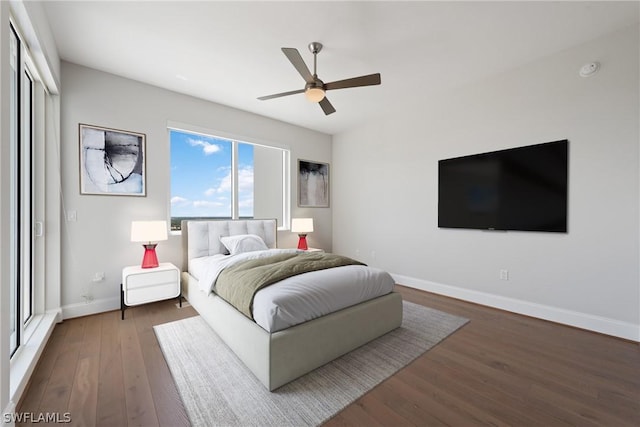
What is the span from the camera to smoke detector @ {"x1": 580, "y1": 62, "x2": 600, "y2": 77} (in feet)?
8.31

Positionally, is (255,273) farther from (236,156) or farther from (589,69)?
(589,69)

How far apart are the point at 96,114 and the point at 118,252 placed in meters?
1.64

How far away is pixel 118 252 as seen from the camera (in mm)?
3162

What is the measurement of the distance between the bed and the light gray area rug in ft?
0.23

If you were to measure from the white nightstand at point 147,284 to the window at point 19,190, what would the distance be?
74cm

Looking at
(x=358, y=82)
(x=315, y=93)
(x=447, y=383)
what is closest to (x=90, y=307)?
(x=315, y=93)

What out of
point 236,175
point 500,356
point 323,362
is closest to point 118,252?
point 236,175

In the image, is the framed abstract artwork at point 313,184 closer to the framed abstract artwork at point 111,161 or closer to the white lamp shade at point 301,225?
the white lamp shade at point 301,225

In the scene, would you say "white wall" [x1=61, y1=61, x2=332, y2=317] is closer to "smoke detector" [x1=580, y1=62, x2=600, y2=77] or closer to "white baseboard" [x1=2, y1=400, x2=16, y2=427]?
"white baseboard" [x1=2, y1=400, x2=16, y2=427]

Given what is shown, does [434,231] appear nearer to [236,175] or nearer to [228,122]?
[236,175]

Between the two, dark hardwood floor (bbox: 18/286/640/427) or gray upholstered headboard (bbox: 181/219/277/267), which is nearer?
dark hardwood floor (bbox: 18/286/640/427)

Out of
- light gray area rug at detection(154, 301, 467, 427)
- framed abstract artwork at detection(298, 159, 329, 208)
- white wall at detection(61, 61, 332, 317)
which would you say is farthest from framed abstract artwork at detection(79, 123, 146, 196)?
framed abstract artwork at detection(298, 159, 329, 208)

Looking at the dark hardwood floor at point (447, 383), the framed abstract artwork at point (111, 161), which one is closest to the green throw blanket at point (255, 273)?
the dark hardwood floor at point (447, 383)

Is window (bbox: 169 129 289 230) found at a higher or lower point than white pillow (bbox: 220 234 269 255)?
higher
